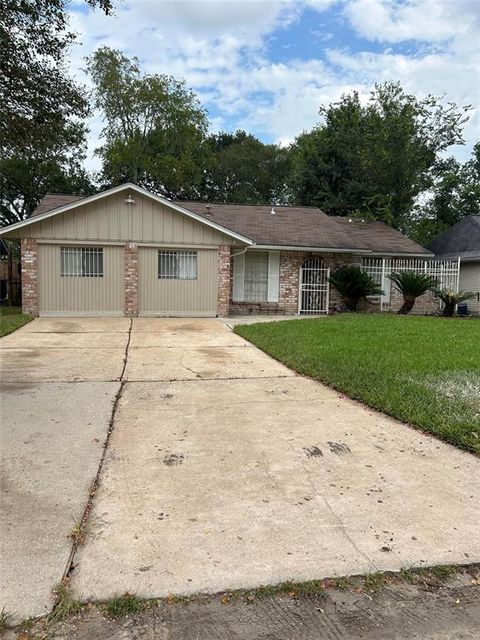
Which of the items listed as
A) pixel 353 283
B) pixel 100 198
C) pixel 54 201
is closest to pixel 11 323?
pixel 100 198

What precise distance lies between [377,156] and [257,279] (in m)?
12.2

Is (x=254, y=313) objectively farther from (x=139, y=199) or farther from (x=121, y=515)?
(x=121, y=515)

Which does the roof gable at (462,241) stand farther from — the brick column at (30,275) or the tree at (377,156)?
the brick column at (30,275)

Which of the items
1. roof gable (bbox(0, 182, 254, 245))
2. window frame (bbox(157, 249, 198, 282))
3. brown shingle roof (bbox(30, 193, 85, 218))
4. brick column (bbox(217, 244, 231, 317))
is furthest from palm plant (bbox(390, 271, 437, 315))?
brown shingle roof (bbox(30, 193, 85, 218))

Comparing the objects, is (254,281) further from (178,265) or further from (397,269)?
(397,269)

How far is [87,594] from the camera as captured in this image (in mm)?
2271

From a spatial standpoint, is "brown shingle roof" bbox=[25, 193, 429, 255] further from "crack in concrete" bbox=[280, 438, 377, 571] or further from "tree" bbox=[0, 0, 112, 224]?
"crack in concrete" bbox=[280, 438, 377, 571]

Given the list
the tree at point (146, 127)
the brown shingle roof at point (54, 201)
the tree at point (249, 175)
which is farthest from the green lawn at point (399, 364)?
the tree at point (249, 175)

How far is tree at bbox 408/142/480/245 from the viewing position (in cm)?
2816

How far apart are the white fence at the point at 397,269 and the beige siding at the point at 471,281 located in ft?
4.10

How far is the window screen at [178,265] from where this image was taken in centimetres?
1537

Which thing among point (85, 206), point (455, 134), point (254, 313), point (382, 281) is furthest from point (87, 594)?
point (455, 134)

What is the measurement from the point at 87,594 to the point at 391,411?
3.59 metres

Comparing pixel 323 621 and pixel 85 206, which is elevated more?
pixel 85 206
